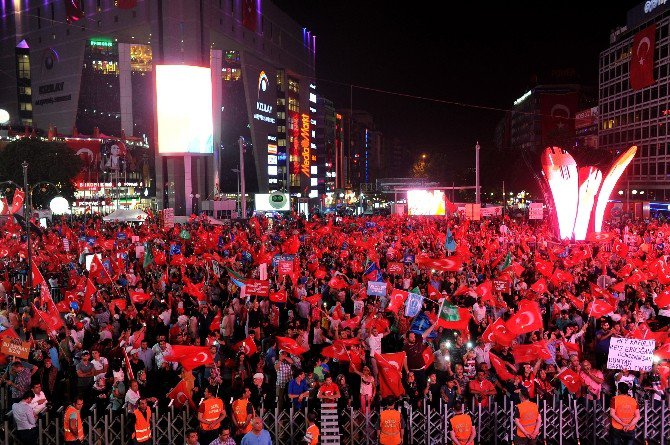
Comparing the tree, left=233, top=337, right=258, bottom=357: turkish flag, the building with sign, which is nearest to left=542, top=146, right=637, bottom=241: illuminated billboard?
left=233, top=337, right=258, bottom=357: turkish flag

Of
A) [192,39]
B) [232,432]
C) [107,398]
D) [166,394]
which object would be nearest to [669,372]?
[232,432]

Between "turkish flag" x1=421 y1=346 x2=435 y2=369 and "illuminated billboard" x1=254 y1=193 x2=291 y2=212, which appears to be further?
"illuminated billboard" x1=254 y1=193 x2=291 y2=212

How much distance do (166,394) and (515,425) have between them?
5.80 metres

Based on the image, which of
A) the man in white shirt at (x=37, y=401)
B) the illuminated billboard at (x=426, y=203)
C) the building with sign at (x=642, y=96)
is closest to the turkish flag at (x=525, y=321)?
the man in white shirt at (x=37, y=401)

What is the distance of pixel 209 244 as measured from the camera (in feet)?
79.3

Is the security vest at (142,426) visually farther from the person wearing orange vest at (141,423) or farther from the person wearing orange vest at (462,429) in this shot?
the person wearing orange vest at (462,429)

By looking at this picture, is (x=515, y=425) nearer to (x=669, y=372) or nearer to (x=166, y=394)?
(x=669, y=372)

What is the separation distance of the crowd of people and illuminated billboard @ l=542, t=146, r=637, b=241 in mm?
7130

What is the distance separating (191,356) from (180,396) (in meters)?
0.76

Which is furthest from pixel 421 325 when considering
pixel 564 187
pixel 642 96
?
pixel 642 96

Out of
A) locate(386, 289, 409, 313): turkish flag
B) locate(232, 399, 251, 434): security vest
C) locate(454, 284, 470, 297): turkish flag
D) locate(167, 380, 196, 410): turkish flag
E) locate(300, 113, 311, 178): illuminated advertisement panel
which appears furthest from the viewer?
locate(300, 113, 311, 178): illuminated advertisement panel

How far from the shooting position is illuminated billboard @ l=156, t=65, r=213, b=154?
45312mm

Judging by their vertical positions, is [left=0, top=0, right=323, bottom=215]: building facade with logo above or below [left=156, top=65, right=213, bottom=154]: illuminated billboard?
above

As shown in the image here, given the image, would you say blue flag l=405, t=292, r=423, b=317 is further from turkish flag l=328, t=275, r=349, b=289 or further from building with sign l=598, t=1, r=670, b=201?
building with sign l=598, t=1, r=670, b=201
